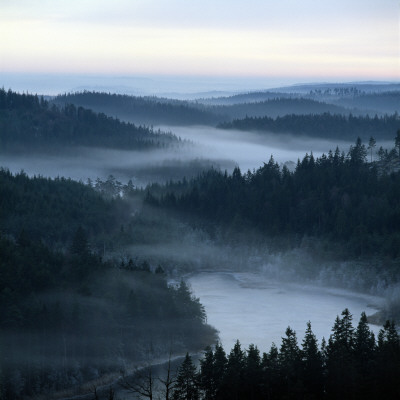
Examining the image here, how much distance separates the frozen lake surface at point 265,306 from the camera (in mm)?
67938

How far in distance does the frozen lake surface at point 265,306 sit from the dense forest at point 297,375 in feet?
54.2

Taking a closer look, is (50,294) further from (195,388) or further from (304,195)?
(304,195)

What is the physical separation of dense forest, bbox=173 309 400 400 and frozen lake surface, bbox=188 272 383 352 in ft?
54.2

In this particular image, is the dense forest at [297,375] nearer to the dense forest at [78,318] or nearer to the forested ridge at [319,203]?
the dense forest at [78,318]

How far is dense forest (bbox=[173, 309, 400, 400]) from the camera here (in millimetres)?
40281

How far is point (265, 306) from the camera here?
3285 inches

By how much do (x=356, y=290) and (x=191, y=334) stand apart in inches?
1270

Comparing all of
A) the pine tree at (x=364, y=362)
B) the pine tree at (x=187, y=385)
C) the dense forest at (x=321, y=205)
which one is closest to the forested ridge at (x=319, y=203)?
the dense forest at (x=321, y=205)

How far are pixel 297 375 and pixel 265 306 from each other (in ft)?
136

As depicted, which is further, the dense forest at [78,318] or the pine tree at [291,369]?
the dense forest at [78,318]

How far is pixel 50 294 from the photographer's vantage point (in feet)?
187

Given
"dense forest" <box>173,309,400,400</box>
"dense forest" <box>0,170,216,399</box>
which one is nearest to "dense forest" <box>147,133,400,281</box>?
"dense forest" <box>0,170,216,399</box>

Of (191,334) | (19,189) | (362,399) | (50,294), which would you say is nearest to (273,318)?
(191,334)

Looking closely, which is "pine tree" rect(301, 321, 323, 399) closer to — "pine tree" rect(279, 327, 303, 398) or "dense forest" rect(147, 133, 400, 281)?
"pine tree" rect(279, 327, 303, 398)
